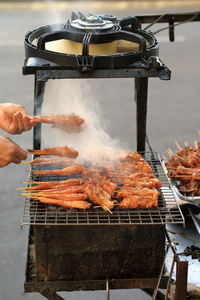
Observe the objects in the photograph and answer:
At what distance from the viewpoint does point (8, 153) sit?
141 inches

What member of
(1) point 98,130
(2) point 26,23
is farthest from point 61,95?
(2) point 26,23

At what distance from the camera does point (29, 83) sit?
11.6m

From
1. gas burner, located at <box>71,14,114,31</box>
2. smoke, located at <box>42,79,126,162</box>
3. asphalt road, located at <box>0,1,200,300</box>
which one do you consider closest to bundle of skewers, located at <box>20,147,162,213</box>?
smoke, located at <box>42,79,126,162</box>

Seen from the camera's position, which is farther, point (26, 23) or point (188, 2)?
point (188, 2)

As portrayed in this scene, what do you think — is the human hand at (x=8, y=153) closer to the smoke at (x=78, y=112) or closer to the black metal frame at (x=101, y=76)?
the black metal frame at (x=101, y=76)

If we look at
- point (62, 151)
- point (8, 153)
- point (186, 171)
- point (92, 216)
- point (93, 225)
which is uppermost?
point (8, 153)

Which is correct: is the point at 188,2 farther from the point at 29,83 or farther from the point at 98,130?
the point at 98,130

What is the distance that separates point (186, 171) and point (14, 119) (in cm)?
190

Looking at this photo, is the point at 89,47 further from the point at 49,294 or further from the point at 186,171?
the point at 49,294

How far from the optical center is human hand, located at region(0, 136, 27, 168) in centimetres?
357

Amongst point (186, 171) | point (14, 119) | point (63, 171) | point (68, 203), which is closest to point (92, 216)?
point (68, 203)

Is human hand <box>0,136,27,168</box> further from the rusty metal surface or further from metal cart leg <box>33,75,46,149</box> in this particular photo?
the rusty metal surface

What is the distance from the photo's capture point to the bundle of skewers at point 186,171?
4.44 meters

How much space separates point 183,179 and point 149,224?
163cm
